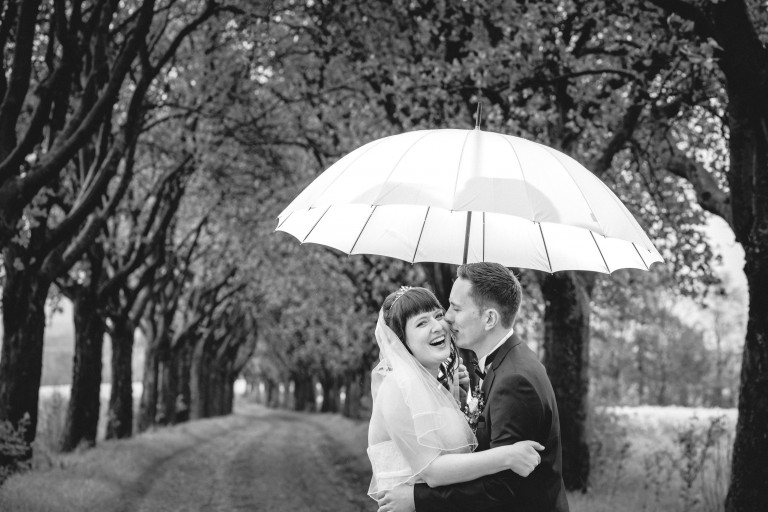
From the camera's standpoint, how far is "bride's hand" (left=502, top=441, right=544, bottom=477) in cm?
360

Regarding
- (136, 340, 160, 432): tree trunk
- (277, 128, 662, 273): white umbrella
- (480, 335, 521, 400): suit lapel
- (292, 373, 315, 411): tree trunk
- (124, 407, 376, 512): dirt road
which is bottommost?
(292, 373, 315, 411): tree trunk

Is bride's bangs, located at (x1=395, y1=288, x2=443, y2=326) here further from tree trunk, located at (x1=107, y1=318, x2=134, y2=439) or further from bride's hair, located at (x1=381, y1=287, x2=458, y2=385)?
tree trunk, located at (x1=107, y1=318, x2=134, y2=439)

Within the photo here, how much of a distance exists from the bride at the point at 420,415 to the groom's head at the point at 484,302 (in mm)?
260

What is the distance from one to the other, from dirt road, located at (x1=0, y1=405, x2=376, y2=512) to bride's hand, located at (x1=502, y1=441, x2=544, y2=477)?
8.24 meters

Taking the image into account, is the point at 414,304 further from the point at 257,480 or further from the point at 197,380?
the point at 197,380

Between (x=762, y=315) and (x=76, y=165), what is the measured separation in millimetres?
13661

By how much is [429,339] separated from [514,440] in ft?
2.75

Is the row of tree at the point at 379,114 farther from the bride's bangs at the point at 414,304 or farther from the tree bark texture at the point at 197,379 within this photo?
the tree bark texture at the point at 197,379

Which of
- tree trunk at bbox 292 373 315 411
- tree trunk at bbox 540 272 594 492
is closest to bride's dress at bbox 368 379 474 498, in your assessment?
tree trunk at bbox 540 272 594 492

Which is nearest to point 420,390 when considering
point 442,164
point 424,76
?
point 442,164

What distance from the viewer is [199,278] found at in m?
31.7

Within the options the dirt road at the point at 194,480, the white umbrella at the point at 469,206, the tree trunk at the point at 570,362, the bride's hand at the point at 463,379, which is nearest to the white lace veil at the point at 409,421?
the bride's hand at the point at 463,379

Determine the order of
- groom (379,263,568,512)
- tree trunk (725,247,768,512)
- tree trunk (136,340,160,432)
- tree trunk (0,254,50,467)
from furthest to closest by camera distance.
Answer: tree trunk (136,340,160,432)
tree trunk (0,254,50,467)
tree trunk (725,247,768,512)
groom (379,263,568,512)

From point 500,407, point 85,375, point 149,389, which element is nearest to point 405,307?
point 500,407
